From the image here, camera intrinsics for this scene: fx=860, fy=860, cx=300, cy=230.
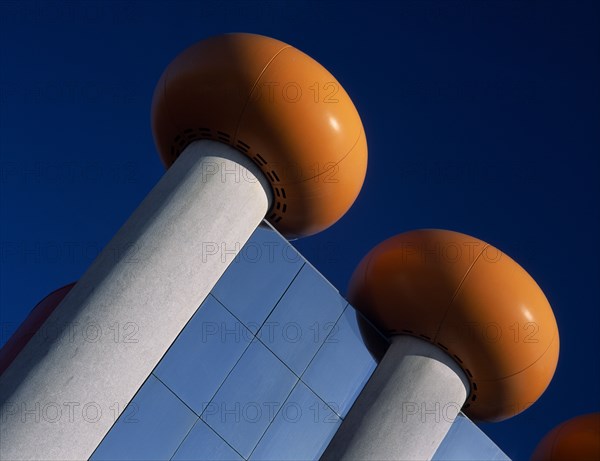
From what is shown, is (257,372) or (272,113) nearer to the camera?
(272,113)

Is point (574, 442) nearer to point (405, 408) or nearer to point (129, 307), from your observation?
point (405, 408)

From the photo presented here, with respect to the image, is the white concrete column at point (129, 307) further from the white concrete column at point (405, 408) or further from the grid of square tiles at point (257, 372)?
the white concrete column at point (405, 408)

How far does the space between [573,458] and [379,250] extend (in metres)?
5.12

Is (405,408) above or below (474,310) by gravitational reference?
below

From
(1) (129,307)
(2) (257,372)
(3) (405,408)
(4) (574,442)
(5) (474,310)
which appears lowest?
(1) (129,307)

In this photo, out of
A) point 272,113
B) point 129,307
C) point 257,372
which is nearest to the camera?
point 129,307

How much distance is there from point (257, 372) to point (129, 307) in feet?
7.08

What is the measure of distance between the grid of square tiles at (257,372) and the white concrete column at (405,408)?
0.79 ft

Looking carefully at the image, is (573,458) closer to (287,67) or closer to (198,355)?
(198,355)

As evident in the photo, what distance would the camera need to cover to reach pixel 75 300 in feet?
32.6

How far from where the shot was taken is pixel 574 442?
47.1ft

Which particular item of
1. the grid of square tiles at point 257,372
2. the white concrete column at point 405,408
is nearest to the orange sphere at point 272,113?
the grid of square tiles at point 257,372

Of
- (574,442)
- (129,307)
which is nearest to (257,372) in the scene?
(129,307)

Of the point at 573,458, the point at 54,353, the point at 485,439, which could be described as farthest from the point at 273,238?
the point at 573,458
